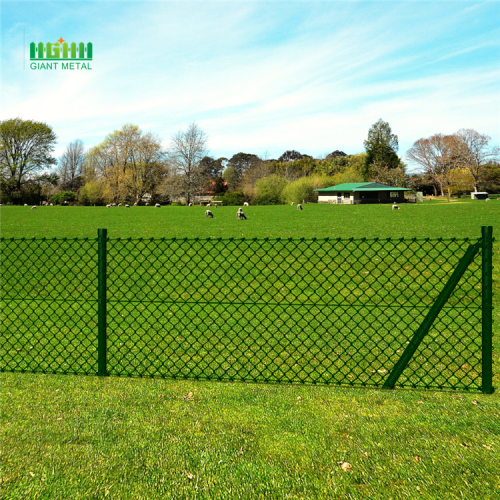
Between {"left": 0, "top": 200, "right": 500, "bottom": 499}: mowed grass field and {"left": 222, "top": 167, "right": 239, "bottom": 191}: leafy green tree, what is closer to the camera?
{"left": 0, "top": 200, "right": 500, "bottom": 499}: mowed grass field

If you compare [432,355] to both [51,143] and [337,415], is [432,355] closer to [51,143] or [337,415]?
[337,415]

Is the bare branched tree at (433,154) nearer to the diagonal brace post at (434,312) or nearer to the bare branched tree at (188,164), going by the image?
the bare branched tree at (188,164)

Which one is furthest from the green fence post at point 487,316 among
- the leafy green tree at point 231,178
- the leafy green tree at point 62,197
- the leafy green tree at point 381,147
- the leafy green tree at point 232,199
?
the leafy green tree at point 231,178

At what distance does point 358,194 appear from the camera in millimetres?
53812

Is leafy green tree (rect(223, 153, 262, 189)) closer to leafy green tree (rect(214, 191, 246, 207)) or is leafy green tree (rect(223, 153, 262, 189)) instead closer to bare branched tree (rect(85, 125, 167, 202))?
bare branched tree (rect(85, 125, 167, 202))

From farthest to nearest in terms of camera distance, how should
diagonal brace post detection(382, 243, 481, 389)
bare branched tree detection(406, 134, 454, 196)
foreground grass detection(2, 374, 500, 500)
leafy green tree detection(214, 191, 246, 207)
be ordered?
bare branched tree detection(406, 134, 454, 196) < leafy green tree detection(214, 191, 246, 207) < diagonal brace post detection(382, 243, 481, 389) < foreground grass detection(2, 374, 500, 500)

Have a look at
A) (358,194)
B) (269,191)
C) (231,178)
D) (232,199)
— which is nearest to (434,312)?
(232,199)

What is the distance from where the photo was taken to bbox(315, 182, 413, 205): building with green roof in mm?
52703

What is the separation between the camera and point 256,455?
97.1 inches

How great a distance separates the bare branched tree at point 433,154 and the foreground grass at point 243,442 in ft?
222

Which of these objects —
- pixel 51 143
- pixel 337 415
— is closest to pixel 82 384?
pixel 337 415

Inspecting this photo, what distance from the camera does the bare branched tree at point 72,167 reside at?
6944 cm

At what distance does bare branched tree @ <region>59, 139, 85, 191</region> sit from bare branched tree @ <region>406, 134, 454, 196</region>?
52.6 metres

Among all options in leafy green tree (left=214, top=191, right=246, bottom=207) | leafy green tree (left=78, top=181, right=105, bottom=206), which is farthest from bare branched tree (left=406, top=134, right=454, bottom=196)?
leafy green tree (left=78, top=181, right=105, bottom=206)
